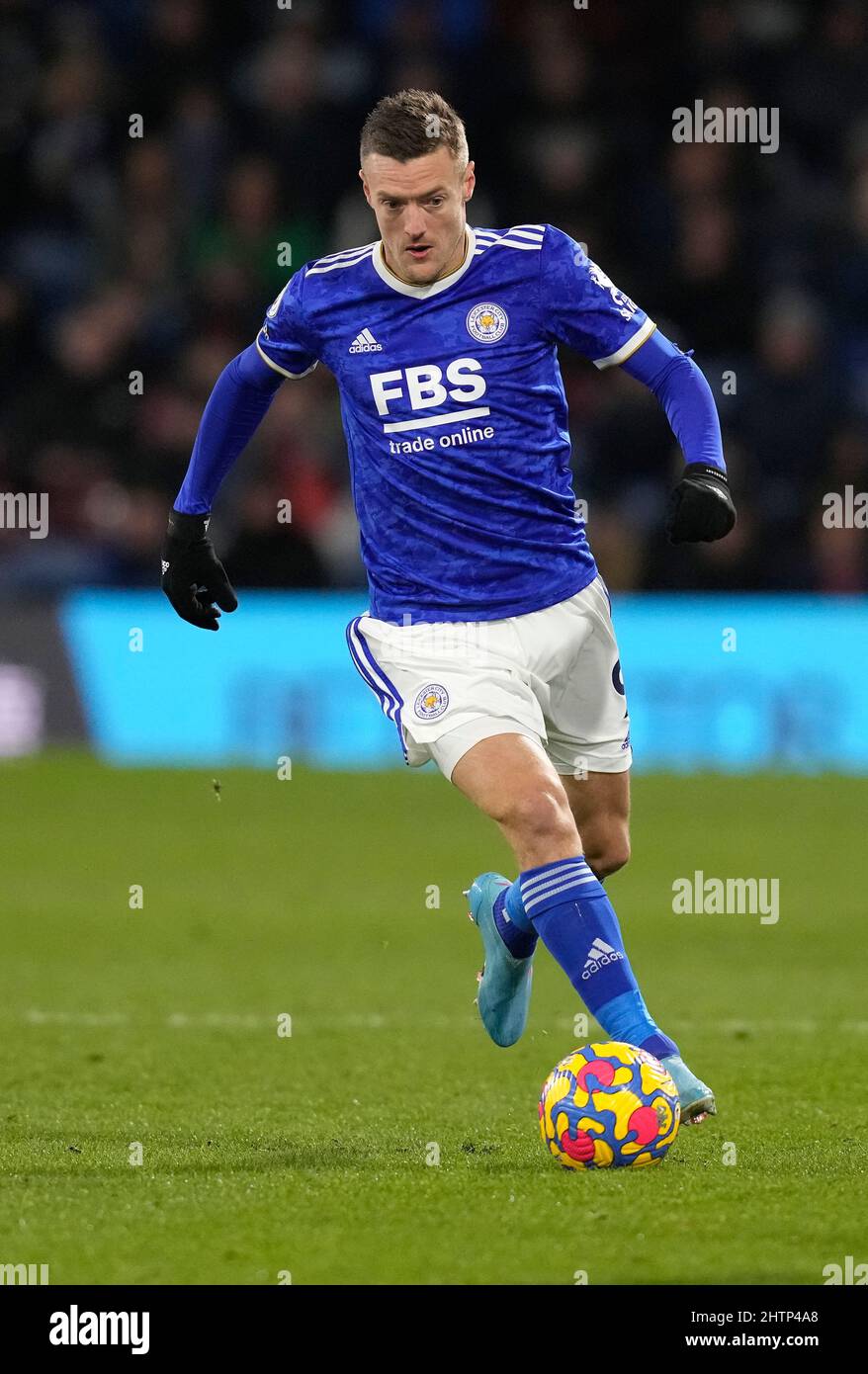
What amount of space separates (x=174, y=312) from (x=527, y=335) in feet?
36.6

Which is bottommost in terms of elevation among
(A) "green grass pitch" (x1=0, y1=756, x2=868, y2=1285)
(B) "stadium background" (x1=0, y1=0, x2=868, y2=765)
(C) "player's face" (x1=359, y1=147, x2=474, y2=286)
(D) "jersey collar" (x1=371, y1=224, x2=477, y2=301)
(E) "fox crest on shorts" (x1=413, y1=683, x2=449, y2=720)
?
(A) "green grass pitch" (x1=0, y1=756, x2=868, y2=1285)

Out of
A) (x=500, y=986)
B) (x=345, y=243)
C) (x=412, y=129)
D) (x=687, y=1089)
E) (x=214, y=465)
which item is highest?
(x=345, y=243)

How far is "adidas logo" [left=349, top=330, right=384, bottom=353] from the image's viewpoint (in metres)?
5.52

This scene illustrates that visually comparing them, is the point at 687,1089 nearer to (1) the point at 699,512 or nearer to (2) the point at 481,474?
(1) the point at 699,512

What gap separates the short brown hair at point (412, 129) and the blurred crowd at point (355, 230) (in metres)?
9.03

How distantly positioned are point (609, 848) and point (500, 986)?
48cm

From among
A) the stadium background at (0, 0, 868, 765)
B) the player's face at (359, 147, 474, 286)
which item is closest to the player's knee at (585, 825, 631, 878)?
the player's face at (359, 147, 474, 286)

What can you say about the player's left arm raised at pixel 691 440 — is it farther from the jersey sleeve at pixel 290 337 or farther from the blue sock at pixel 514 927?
the blue sock at pixel 514 927

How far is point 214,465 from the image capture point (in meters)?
6.02

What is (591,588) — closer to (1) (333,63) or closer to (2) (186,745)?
(2) (186,745)

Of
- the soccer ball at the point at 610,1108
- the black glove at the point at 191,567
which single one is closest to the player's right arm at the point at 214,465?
the black glove at the point at 191,567

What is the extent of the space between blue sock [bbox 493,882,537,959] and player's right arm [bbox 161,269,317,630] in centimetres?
108

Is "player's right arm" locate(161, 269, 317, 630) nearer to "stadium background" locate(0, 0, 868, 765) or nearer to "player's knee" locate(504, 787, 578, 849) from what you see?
"player's knee" locate(504, 787, 578, 849)

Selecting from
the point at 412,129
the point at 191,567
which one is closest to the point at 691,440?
the point at 412,129
